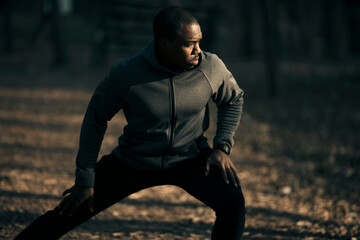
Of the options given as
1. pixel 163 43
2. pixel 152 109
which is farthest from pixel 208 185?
pixel 163 43

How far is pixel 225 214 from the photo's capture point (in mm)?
2330

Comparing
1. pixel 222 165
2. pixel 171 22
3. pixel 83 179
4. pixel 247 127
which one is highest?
pixel 171 22

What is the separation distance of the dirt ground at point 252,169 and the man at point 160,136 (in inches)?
50.4

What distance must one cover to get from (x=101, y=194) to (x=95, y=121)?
46 cm

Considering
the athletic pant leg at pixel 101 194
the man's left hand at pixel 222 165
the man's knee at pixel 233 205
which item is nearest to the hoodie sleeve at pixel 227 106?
the man's left hand at pixel 222 165

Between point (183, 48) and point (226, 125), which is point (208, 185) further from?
point (183, 48)

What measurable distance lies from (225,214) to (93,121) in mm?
950

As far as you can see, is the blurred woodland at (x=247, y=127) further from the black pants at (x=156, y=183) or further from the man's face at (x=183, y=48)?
the man's face at (x=183, y=48)

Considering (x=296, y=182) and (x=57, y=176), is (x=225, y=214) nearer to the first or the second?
(x=296, y=182)

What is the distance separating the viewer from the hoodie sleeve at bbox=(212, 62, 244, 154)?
2.56 m

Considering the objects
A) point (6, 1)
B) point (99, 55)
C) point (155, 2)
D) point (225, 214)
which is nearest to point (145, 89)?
point (225, 214)

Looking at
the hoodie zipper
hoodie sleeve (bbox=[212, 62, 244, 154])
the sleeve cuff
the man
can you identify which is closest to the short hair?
the man

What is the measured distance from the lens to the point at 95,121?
236 centimetres

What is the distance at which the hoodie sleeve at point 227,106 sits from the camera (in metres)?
2.56
